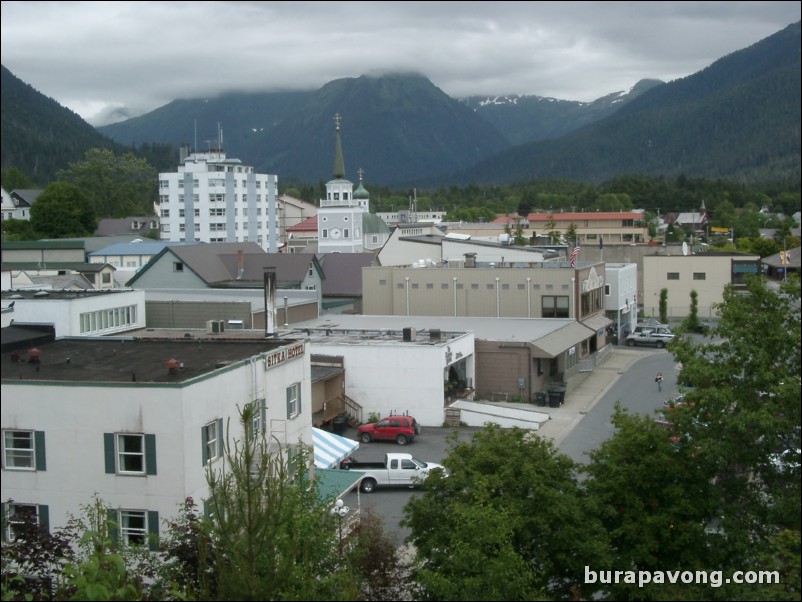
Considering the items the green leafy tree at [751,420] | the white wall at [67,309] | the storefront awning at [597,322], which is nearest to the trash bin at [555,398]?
the storefront awning at [597,322]

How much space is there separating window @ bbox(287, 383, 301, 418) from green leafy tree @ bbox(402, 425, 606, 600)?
15.4 ft

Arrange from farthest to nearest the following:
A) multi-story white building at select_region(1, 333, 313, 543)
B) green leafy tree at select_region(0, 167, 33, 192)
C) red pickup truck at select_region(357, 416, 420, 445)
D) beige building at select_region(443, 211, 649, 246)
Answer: beige building at select_region(443, 211, 649, 246) < red pickup truck at select_region(357, 416, 420, 445) < multi-story white building at select_region(1, 333, 313, 543) < green leafy tree at select_region(0, 167, 33, 192)

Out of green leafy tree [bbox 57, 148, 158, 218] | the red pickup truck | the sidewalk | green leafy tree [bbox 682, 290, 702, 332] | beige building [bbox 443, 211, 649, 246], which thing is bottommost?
the sidewalk

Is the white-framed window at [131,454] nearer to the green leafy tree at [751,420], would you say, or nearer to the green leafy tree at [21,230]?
the green leafy tree at [751,420]

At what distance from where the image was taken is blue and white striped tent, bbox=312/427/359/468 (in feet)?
61.1

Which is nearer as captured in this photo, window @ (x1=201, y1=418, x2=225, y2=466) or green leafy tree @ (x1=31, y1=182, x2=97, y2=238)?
window @ (x1=201, y1=418, x2=225, y2=466)

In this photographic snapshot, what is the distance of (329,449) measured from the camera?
19406mm

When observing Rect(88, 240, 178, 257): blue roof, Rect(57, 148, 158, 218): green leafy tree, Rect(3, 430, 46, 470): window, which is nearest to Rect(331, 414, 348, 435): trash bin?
Rect(57, 148, 158, 218): green leafy tree

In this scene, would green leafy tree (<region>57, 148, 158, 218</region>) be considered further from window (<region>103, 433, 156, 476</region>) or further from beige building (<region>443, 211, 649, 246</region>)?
beige building (<region>443, 211, 649, 246</region>)

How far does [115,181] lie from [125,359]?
1210 inches

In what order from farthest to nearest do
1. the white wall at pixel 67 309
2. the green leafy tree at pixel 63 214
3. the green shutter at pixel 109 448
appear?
the green leafy tree at pixel 63 214
the white wall at pixel 67 309
the green shutter at pixel 109 448

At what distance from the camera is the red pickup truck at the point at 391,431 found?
24625 mm

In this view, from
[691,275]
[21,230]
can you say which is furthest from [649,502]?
[21,230]

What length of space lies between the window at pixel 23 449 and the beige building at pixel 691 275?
42.3 metres
